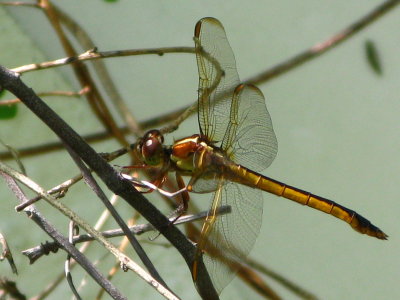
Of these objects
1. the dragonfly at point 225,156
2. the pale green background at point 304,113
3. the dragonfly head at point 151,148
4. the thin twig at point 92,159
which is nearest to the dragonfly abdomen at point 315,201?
the dragonfly at point 225,156

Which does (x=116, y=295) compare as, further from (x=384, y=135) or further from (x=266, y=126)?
(x=384, y=135)

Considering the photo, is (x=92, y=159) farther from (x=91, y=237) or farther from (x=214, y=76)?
(x=214, y=76)

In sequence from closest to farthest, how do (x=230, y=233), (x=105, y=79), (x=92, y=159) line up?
1. (x=92, y=159)
2. (x=230, y=233)
3. (x=105, y=79)

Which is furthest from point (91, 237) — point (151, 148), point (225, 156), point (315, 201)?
point (315, 201)

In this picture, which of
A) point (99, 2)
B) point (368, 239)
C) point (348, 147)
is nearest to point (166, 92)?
point (99, 2)

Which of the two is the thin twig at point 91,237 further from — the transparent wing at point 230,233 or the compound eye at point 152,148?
the compound eye at point 152,148
